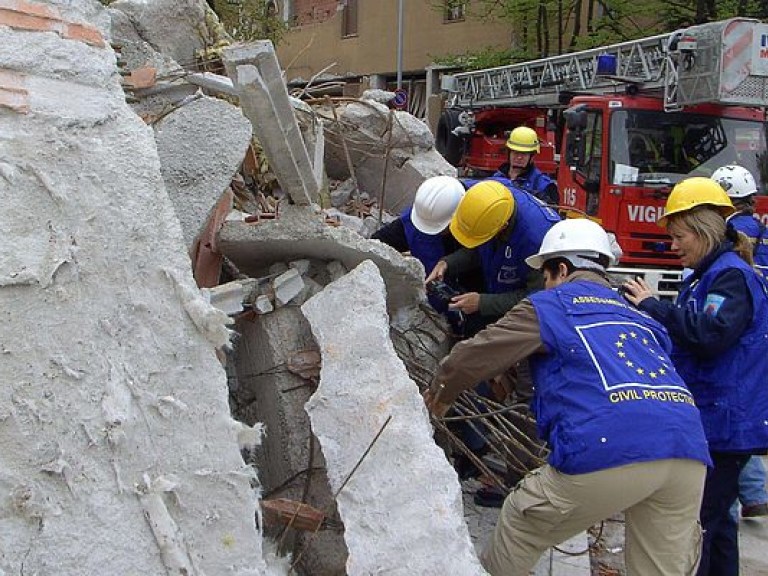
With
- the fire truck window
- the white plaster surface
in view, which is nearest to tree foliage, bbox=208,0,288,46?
the fire truck window

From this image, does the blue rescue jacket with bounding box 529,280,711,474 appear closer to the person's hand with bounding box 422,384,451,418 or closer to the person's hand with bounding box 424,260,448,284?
the person's hand with bounding box 422,384,451,418

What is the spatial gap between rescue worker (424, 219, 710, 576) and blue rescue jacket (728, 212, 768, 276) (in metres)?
1.87

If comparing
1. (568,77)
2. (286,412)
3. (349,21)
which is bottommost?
(286,412)

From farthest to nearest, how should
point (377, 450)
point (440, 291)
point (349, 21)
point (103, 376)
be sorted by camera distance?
point (349, 21), point (440, 291), point (377, 450), point (103, 376)

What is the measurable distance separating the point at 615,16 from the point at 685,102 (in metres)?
9.31

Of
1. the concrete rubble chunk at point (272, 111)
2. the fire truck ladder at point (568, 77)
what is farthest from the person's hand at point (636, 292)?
the fire truck ladder at point (568, 77)

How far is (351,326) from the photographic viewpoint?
9.18 ft

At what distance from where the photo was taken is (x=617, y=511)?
2.73m

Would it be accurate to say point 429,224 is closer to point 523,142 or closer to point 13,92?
point 13,92

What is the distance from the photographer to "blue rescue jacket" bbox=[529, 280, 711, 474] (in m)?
2.60

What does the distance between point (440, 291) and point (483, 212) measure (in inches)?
22.0

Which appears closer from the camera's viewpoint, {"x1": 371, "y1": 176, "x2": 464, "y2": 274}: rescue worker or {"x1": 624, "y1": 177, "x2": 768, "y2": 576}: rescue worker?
{"x1": 624, "y1": 177, "x2": 768, "y2": 576}: rescue worker

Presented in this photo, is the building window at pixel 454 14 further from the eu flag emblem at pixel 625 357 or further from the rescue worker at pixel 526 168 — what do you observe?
the eu flag emblem at pixel 625 357

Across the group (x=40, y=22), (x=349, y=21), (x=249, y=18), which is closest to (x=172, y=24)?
(x=40, y=22)
